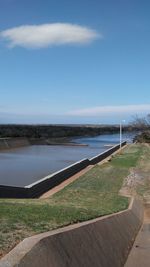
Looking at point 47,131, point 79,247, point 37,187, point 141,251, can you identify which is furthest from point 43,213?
point 47,131

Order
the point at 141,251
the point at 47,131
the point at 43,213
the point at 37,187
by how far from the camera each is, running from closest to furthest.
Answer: the point at 43,213 < the point at 141,251 < the point at 37,187 < the point at 47,131

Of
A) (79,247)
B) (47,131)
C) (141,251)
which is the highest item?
(79,247)

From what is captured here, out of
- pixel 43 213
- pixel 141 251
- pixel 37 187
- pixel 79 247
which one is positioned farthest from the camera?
pixel 37 187

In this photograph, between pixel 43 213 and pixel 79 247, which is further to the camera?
pixel 43 213

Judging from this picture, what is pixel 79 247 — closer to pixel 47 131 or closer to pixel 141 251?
pixel 141 251

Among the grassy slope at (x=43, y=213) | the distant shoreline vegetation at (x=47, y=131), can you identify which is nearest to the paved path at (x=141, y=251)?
the grassy slope at (x=43, y=213)

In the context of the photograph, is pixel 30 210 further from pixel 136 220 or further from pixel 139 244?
pixel 136 220

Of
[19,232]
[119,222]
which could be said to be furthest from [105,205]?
[19,232]
